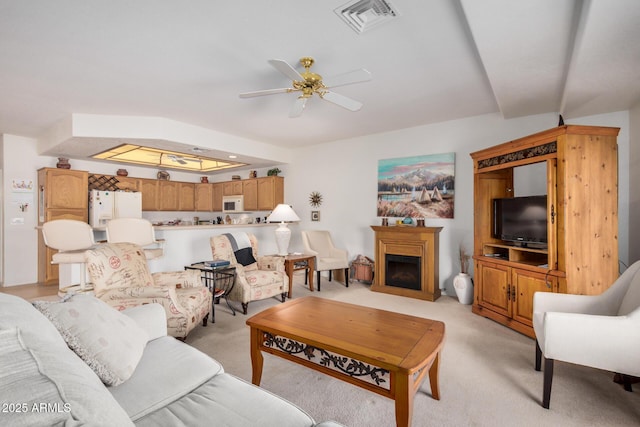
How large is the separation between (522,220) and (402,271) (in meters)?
1.81

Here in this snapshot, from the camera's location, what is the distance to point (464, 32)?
2.29 meters

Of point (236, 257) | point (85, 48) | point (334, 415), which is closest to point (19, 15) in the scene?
point (85, 48)

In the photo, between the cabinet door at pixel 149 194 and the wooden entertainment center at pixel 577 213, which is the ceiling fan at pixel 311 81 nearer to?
the wooden entertainment center at pixel 577 213

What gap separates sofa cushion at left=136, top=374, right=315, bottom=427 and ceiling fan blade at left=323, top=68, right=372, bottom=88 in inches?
86.3

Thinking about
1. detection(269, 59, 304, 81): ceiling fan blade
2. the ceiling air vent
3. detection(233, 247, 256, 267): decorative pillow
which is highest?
the ceiling air vent

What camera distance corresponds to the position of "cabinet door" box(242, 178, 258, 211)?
22.4 ft

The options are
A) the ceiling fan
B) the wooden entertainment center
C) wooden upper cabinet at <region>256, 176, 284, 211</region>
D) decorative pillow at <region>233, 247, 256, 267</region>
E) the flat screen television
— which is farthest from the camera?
wooden upper cabinet at <region>256, 176, 284, 211</region>

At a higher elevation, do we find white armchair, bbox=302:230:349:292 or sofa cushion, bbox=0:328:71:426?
sofa cushion, bbox=0:328:71:426

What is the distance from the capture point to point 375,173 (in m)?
5.30

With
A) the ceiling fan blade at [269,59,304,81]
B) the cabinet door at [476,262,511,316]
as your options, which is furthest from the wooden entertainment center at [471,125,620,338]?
the ceiling fan blade at [269,59,304,81]

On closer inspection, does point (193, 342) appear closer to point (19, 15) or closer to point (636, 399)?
point (19, 15)

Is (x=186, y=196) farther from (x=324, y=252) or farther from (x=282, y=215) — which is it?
(x=324, y=252)

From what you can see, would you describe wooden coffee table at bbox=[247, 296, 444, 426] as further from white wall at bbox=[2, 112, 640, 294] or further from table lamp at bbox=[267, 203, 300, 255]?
white wall at bbox=[2, 112, 640, 294]

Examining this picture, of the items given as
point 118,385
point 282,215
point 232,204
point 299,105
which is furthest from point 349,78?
point 232,204
